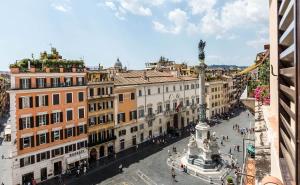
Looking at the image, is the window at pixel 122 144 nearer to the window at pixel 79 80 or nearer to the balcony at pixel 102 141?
the balcony at pixel 102 141

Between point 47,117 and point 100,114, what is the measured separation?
9177mm

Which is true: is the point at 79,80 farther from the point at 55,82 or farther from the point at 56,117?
the point at 56,117

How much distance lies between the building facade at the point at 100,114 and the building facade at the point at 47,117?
4.17ft

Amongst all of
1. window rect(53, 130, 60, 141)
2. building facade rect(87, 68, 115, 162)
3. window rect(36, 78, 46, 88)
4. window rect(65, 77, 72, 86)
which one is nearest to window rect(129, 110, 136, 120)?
building facade rect(87, 68, 115, 162)

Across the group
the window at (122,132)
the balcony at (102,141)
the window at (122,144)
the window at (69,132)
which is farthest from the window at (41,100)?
the window at (122,144)

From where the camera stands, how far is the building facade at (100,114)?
42.1 metres

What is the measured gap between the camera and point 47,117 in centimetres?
3616

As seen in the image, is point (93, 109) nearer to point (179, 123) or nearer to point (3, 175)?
point (3, 175)

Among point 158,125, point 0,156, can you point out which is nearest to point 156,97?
point 158,125

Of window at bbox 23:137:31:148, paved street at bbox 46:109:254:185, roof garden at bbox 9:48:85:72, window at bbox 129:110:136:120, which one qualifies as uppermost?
roof garden at bbox 9:48:85:72

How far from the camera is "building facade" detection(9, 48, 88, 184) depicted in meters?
33.3

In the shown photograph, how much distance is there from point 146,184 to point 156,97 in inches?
980

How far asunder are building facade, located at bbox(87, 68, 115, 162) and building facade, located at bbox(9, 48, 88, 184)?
50.0 inches

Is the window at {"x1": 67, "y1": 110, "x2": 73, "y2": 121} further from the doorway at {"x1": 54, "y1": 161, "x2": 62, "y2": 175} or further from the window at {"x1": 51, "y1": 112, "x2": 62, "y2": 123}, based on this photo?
the doorway at {"x1": 54, "y1": 161, "x2": 62, "y2": 175}
